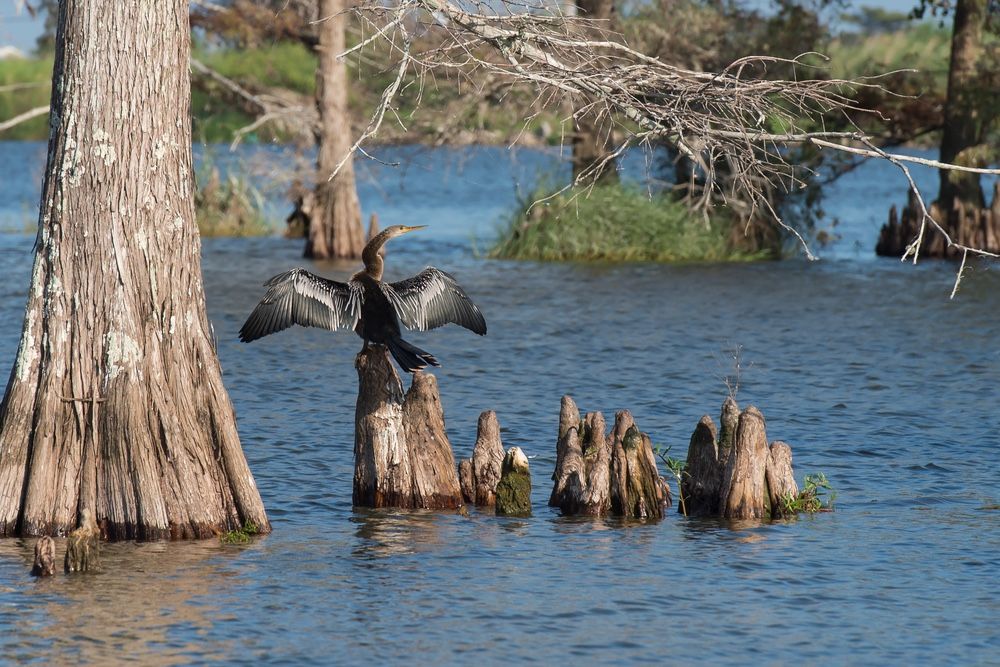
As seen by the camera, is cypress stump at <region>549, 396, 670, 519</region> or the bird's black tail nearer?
the bird's black tail

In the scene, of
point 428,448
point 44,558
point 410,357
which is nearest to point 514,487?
point 428,448

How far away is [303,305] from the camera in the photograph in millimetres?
9422

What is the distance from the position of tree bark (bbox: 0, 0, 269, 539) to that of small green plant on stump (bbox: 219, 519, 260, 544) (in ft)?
0.46

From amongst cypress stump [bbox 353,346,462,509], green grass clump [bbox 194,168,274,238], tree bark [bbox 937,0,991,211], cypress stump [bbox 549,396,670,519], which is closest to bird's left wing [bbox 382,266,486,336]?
cypress stump [bbox 353,346,462,509]

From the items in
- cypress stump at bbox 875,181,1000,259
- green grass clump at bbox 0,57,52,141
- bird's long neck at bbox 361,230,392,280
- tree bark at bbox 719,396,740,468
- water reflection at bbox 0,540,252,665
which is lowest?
water reflection at bbox 0,540,252,665

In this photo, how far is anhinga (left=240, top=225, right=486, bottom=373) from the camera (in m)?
9.36

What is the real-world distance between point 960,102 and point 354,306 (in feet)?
65.5

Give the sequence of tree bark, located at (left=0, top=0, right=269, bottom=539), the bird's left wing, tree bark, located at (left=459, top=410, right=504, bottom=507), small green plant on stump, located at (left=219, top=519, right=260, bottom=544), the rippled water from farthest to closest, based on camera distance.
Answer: tree bark, located at (left=459, top=410, right=504, bottom=507), the bird's left wing, small green plant on stump, located at (left=219, top=519, right=260, bottom=544), tree bark, located at (left=0, top=0, right=269, bottom=539), the rippled water

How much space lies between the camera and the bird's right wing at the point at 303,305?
368 inches

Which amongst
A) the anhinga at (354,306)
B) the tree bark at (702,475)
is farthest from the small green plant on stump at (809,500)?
the anhinga at (354,306)

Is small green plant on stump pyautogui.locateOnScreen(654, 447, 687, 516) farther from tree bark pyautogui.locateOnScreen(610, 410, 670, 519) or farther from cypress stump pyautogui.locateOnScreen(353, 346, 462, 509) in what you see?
cypress stump pyautogui.locateOnScreen(353, 346, 462, 509)

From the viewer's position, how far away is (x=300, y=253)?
28641mm

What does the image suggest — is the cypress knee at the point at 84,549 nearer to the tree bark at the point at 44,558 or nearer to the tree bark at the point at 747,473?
the tree bark at the point at 44,558

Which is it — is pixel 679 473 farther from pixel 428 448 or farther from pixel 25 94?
pixel 25 94
